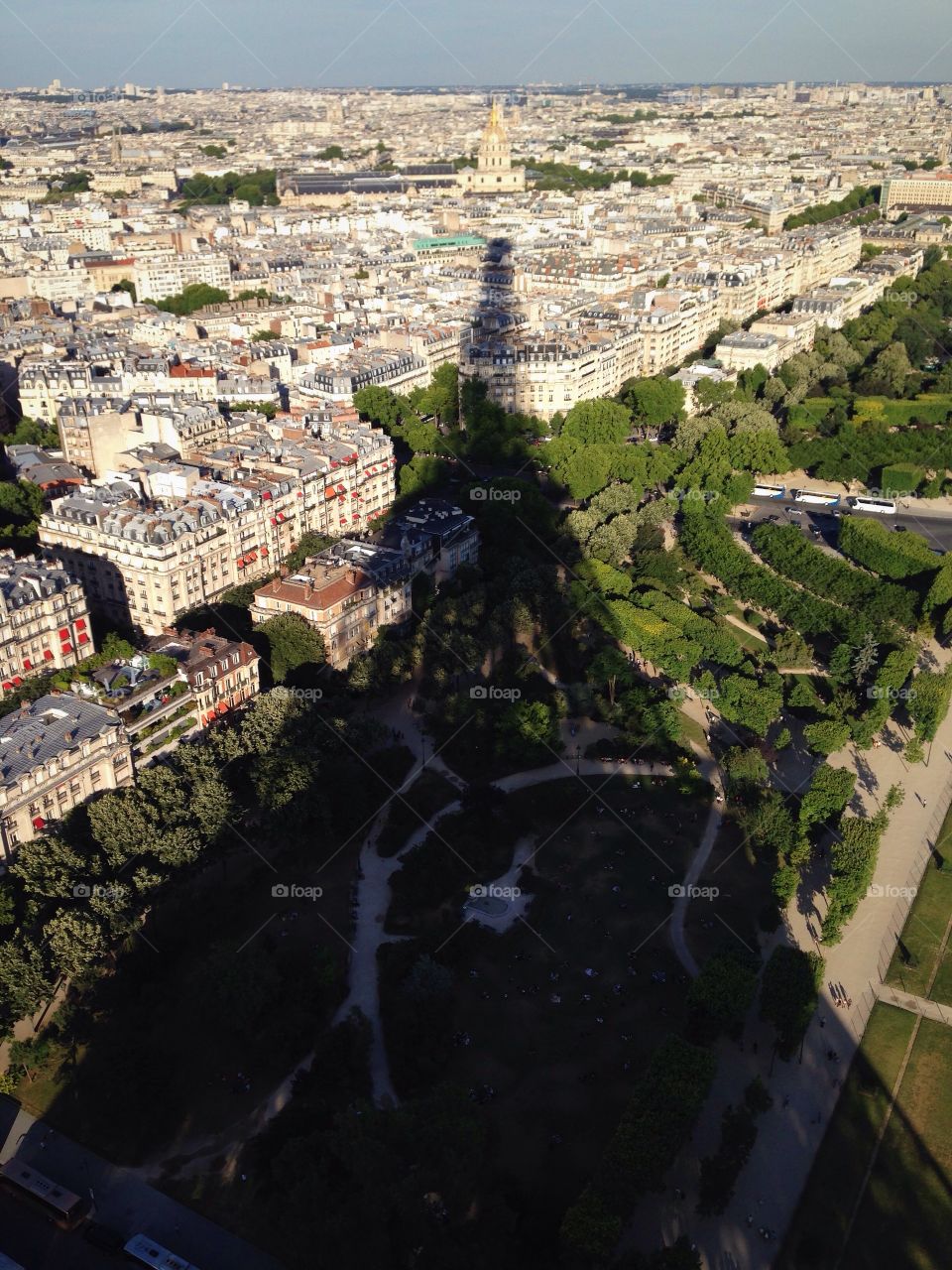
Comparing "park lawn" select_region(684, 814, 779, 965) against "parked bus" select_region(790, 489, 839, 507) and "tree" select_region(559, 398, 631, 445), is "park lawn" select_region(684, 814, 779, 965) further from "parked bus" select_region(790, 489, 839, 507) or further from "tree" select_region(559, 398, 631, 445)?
"tree" select_region(559, 398, 631, 445)

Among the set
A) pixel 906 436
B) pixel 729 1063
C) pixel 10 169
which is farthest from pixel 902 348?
pixel 10 169

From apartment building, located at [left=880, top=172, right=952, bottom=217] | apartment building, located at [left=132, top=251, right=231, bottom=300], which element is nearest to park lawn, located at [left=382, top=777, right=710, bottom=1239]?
apartment building, located at [left=132, top=251, right=231, bottom=300]

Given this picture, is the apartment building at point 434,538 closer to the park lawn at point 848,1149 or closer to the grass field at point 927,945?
the grass field at point 927,945

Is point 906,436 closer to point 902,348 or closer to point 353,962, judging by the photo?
point 902,348

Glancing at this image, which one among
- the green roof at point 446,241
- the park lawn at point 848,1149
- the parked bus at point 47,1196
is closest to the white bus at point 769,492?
the park lawn at point 848,1149

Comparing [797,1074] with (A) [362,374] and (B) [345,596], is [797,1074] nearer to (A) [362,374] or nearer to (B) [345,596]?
(B) [345,596]

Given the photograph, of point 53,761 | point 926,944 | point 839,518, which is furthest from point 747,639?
point 53,761
